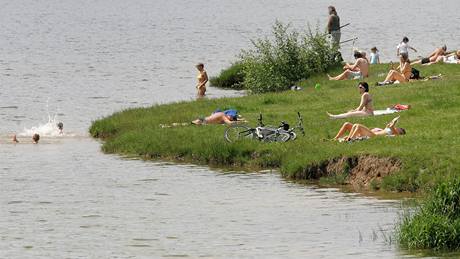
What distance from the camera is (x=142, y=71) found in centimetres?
7069

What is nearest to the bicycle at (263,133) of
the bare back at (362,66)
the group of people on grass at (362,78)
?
the group of people on grass at (362,78)

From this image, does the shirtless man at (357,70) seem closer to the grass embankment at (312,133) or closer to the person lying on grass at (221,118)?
the grass embankment at (312,133)

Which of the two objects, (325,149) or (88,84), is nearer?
(325,149)

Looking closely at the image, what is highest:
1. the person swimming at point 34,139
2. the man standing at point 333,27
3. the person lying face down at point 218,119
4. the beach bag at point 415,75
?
the man standing at point 333,27

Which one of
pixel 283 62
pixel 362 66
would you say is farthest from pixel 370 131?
pixel 283 62

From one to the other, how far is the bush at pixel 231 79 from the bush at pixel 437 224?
3445cm

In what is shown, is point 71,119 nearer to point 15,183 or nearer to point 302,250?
point 15,183

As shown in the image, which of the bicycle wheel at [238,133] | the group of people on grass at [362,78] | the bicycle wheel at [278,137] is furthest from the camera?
the bicycle wheel at [238,133]

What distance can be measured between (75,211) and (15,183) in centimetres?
506

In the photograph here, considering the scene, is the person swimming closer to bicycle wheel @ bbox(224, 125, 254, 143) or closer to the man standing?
bicycle wheel @ bbox(224, 125, 254, 143)

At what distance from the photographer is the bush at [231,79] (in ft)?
190

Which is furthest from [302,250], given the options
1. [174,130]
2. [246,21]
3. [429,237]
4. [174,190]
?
[246,21]

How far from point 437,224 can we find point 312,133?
471 inches

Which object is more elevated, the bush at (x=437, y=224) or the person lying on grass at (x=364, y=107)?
the person lying on grass at (x=364, y=107)
